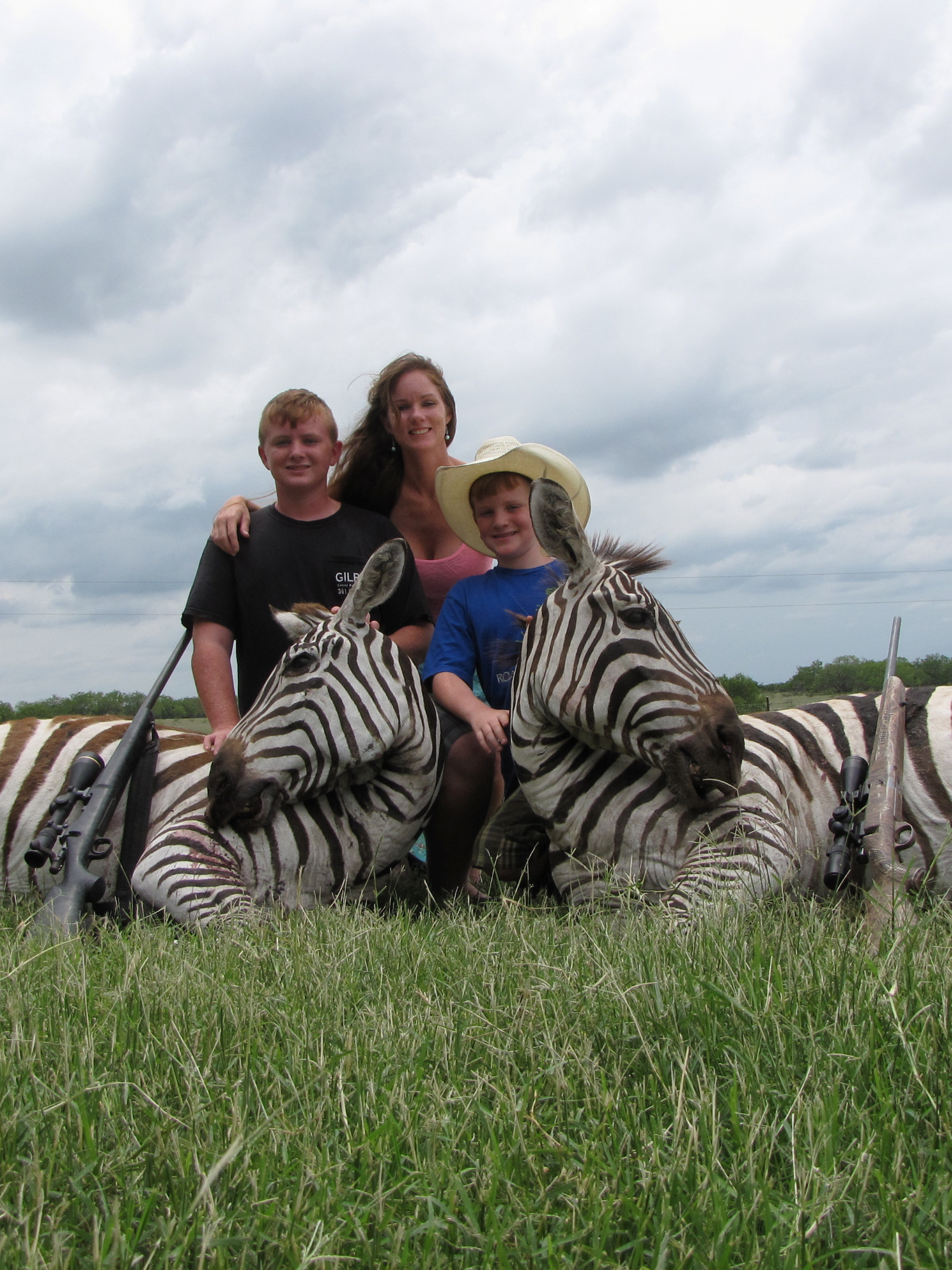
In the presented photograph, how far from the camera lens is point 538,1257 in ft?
4.42

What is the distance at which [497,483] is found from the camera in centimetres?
548

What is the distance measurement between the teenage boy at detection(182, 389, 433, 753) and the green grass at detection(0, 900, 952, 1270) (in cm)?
296

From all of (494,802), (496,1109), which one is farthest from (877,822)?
(494,802)

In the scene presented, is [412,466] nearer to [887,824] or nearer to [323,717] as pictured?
[323,717]

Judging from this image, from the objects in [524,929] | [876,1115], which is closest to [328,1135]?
[876,1115]

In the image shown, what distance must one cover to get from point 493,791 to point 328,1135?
11.2 feet

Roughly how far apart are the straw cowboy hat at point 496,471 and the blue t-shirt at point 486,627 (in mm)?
480

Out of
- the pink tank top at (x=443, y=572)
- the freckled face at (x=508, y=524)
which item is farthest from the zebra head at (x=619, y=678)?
the pink tank top at (x=443, y=572)

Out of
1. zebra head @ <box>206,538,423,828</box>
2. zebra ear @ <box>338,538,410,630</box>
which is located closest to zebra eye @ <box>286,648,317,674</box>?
zebra head @ <box>206,538,423,828</box>

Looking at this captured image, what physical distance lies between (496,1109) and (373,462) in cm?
534

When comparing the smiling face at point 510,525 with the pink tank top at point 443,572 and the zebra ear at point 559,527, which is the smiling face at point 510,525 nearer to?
the pink tank top at point 443,572

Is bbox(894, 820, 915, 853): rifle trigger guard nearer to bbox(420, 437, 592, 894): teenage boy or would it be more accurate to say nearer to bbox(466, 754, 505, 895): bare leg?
A: bbox(420, 437, 592, 894): teenage boy

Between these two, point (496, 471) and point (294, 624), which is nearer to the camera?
point (294, 624)

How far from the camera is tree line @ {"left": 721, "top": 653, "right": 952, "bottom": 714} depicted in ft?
90.7
